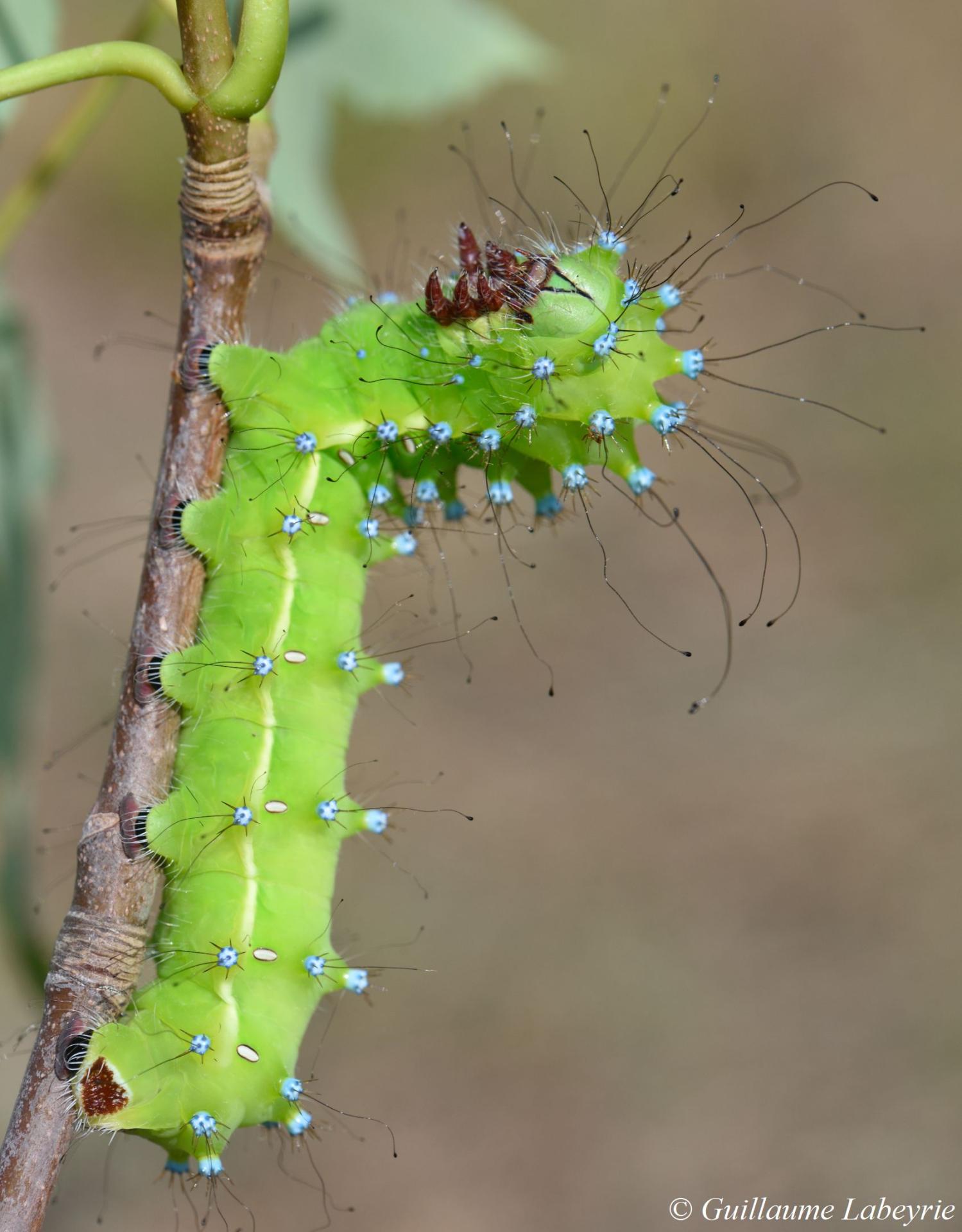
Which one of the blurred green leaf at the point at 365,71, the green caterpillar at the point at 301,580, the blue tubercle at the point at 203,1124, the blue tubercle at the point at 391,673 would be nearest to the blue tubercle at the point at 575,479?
the green caterpillar at the point at 301,580

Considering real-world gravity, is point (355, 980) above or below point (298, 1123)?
above

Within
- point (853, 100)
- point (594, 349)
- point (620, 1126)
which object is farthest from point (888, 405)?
point (594, 349)

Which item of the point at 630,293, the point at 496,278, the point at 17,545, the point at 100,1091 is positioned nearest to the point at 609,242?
the point at 630,293

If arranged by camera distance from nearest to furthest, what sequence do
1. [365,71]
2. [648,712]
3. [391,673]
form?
1. [391,673]
2. [365,71]
3. [648,712]

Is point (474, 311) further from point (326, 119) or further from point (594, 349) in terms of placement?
point (326, 119)

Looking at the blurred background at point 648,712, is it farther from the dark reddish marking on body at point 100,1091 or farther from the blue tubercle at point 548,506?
the dark reddish marking on body at point 100,1091

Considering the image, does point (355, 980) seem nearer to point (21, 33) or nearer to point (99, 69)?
point (99, 69)
